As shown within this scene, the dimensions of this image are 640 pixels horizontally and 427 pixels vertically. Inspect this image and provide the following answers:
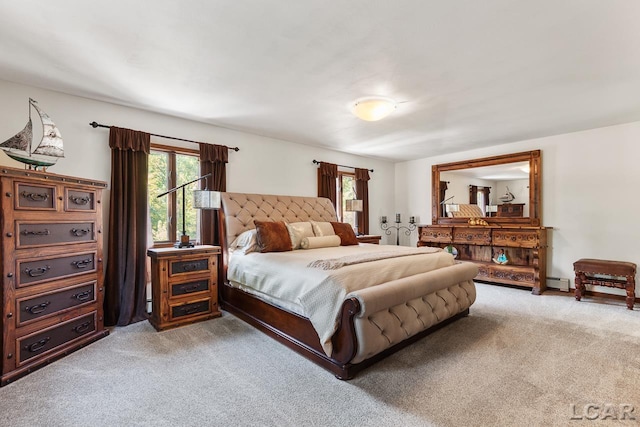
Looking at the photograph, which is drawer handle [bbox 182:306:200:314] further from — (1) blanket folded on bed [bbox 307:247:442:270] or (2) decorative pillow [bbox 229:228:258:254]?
(1) blanket folded on bed [bbox 307:247:442:270]

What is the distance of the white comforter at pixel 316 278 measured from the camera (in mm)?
2195

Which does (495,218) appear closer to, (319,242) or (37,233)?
(319,242)

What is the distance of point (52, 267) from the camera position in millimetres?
2414

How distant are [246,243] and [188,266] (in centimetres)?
A: 68

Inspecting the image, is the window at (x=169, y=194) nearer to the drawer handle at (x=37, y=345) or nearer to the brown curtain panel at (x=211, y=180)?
the brown curtain panel at (x=211, y=180)

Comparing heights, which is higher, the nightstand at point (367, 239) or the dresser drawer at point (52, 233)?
the dresser drawer at point (52, 233)

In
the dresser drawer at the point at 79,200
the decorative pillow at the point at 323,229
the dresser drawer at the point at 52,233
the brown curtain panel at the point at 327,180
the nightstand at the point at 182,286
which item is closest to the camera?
the dresser drawer at the point at 52,233

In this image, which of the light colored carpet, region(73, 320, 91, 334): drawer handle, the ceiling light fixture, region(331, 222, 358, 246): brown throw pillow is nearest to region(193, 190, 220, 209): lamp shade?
the light colored carpet

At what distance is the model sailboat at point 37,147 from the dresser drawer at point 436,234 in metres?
5.61

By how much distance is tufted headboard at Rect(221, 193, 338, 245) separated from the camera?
12.8ft

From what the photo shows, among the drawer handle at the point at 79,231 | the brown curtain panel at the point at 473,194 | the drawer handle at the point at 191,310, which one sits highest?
the brown curtain panel at the point at 473,194

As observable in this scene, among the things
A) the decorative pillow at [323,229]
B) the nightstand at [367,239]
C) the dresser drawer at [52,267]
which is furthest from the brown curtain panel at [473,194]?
the dresser drawer at [52,267]

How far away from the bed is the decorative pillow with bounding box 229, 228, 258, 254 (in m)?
0.01

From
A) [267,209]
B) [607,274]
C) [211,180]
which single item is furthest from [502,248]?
[211,180]
